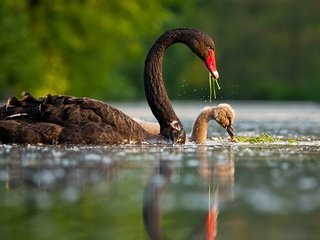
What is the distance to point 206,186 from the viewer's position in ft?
22.2

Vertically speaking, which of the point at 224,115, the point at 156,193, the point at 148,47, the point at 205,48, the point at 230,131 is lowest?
the point at 156,193

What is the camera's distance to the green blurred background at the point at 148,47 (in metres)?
26.2

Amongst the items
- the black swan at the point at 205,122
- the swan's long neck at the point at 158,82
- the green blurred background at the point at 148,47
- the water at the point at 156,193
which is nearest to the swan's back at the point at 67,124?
the water at the point at 156,193

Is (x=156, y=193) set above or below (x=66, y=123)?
below

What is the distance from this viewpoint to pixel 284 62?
51.7 m

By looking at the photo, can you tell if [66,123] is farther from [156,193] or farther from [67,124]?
[156,193]

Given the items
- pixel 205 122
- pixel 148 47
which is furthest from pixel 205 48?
pixel 148 47

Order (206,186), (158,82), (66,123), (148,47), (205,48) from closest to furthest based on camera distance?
(206,186) → (66,123) → (205,48) → (158,82) → (148,47)

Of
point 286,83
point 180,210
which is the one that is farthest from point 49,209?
point 286,83

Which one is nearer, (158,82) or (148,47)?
(158,82)

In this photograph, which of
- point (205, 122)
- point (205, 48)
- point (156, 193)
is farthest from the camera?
point (205, 122)

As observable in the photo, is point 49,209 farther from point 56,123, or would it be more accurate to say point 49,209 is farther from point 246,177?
point 56,123

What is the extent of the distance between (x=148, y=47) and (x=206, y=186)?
148ft

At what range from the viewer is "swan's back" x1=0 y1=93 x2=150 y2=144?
32.5ft
